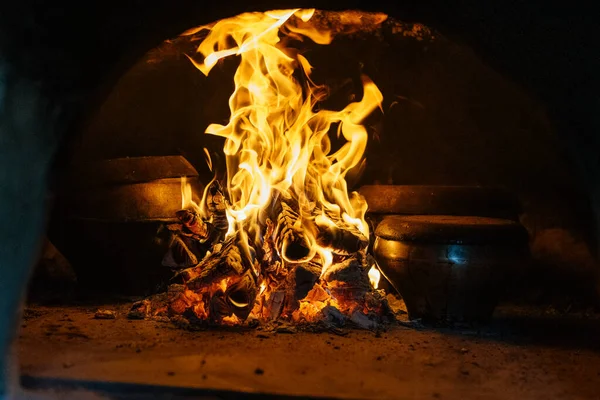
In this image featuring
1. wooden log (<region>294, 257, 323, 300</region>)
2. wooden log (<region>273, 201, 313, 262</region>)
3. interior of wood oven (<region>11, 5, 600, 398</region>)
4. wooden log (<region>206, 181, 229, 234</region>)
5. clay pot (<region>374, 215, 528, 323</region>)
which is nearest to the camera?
interior of wood oven (<region>11, 5, 600, 398</region>)

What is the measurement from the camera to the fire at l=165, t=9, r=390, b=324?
4148 millimetres

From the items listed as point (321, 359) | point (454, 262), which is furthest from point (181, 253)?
point (454, 262)

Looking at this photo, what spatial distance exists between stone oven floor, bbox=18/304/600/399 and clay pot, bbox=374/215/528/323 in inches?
6.9

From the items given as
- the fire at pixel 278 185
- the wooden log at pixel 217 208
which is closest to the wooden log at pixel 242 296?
the fire at pixel 278 185

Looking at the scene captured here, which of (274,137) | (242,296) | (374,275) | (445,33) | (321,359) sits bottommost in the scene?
(321,359)

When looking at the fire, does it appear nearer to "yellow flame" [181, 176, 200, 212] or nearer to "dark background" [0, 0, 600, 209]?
"yellow flame" [181, 176, 200, 212]

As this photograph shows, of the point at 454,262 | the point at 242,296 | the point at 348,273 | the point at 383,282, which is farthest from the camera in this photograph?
the point at 383,282

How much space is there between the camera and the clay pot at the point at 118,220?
15.3 feet

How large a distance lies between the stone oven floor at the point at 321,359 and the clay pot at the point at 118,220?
1.99 feet

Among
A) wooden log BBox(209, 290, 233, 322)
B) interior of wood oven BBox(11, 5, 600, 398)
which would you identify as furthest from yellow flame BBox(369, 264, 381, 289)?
wooden log BBox(209, 290, 233, 322)

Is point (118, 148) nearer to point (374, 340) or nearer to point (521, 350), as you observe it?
point (374, 340)

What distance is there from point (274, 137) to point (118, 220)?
46.4 inches

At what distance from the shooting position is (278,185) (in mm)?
4383

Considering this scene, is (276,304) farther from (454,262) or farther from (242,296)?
(454,262)
